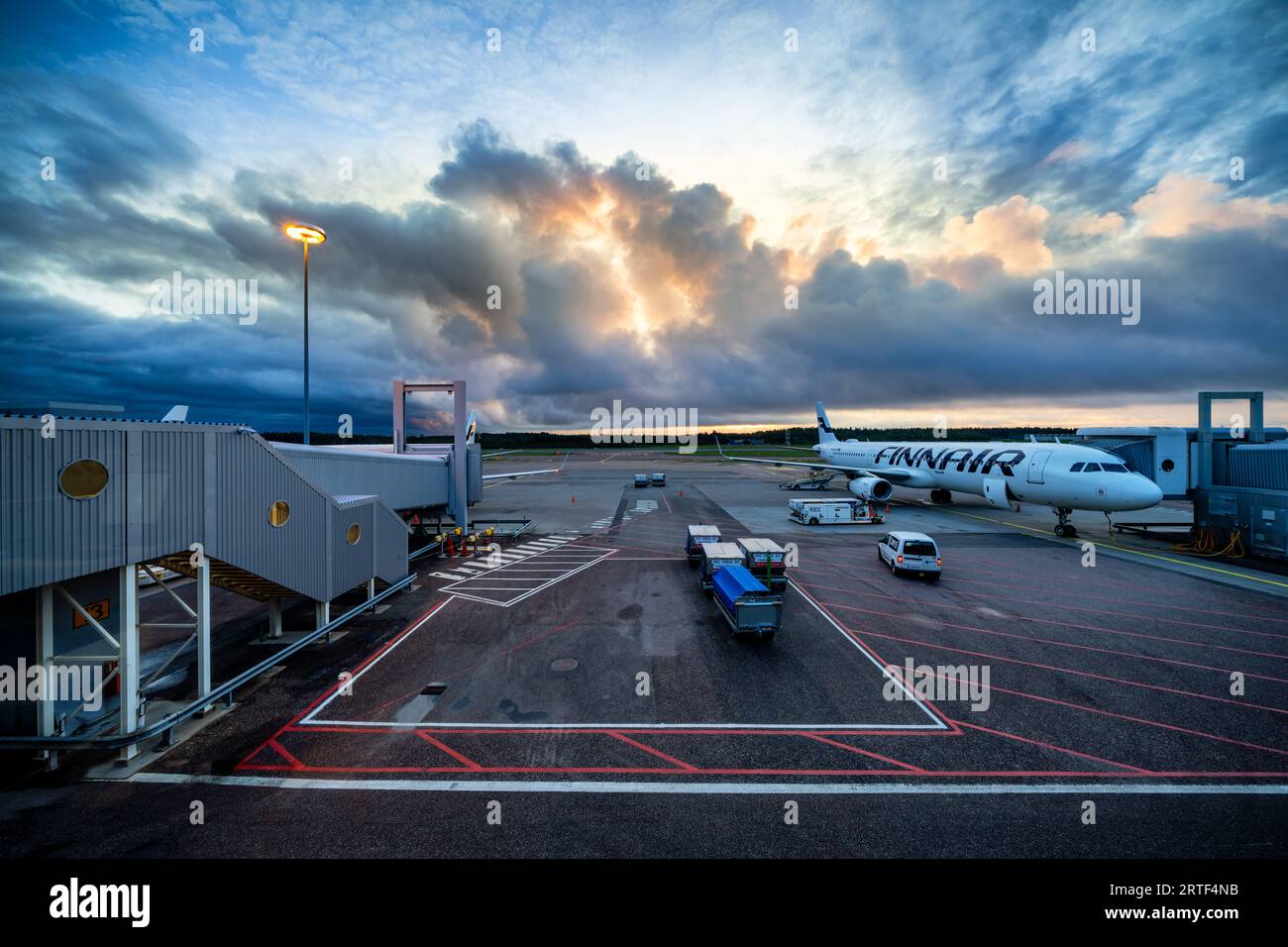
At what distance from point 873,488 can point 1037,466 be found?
1209 centimetres

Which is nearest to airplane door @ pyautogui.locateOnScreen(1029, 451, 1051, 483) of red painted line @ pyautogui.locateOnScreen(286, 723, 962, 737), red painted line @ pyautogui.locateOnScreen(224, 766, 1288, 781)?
red painted line @ pyautogui.locateOnScreen(224, 766, 1288, 781)

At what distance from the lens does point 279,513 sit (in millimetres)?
15898

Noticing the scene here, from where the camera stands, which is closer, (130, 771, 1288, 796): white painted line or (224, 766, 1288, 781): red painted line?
(130, 771, 1288, 796): white painted line

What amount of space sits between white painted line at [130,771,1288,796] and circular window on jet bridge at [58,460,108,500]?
21.4 feet

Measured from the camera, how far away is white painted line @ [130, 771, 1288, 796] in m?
10.2

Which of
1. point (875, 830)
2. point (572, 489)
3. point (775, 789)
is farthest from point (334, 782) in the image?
point (572, 489)

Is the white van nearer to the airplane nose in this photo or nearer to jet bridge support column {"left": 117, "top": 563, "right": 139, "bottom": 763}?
the airplane nose

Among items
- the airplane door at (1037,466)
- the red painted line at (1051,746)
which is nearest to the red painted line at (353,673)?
the red painted line at (1051,746)

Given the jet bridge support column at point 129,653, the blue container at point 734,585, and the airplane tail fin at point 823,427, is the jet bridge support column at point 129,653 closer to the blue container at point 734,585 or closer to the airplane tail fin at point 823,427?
the blue container at point 734,585

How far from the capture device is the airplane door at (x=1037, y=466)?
3466cm

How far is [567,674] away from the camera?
1546 centimetres
